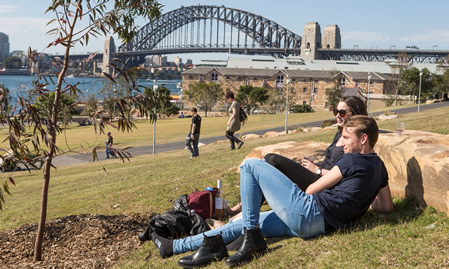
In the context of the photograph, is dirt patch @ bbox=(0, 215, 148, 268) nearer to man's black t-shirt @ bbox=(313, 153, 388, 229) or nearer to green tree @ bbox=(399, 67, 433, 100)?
man's black t-shirt @ bbox=(313, 153, 388, 229)

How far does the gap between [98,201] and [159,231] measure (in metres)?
3.27

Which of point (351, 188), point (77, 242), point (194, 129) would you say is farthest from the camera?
point (194, 129)

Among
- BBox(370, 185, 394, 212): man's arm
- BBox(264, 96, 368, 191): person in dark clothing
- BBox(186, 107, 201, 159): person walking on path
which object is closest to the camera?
BBox(370, 185, 394, 212): man's arm

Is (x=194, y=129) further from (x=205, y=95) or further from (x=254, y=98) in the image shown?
(x=205, y=95)

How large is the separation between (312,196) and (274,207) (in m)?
0.33

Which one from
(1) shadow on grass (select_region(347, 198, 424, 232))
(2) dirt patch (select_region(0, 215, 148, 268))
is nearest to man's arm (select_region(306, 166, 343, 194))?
(1) shadow on grass (select_region(347, 198, 424, 232))

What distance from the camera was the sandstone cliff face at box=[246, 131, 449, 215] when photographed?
4016 mm

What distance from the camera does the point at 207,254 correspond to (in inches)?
154

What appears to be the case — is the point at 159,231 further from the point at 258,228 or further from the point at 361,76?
the point at 361,76

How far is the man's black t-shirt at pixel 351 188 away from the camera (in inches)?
147

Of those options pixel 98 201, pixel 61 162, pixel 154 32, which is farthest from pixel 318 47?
pixel 98 201

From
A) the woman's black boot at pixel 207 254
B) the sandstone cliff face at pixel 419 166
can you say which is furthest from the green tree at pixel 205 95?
the woman's black boot at pixel 207 254

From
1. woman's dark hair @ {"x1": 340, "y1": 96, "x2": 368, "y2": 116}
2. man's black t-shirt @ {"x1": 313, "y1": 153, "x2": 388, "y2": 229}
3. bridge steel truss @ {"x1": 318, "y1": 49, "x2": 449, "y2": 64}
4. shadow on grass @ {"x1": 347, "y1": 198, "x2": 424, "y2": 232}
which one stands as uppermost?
bridge steel truss @ {"x1": 318, "y1": 49, "x2": 449, "y2": 64}

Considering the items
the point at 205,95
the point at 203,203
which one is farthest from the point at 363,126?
the point at 205,95
